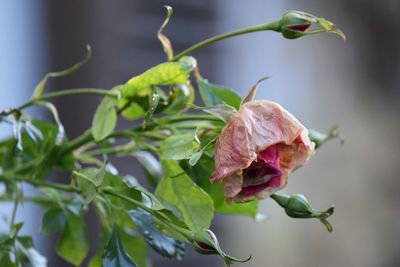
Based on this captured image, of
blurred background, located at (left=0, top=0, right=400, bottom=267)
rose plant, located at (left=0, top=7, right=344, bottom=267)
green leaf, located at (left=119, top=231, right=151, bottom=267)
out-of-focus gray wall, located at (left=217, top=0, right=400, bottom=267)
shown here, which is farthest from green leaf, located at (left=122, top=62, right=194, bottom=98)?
out-of-focus gray wall, located at (left=217, top=0, right=400, bottom=267)

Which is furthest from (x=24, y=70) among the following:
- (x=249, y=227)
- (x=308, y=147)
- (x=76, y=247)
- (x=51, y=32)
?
(x=308, y=147)

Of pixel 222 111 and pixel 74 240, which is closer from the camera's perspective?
pixel 222 111

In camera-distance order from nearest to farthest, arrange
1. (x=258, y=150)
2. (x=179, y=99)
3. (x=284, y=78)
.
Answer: (x=258, y=150), (x=179, y=99), (x=284, y=78)

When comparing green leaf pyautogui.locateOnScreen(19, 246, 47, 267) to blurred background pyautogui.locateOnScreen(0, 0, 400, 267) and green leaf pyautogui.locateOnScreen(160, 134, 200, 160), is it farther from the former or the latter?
blurred background pyautogui.locateOnScreen(0, 0, 400, 267)

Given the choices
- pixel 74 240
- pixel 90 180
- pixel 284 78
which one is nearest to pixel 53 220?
pixel 74 240

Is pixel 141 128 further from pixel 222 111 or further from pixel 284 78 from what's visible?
pixel 284 78

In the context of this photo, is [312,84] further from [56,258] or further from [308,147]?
[308,147]

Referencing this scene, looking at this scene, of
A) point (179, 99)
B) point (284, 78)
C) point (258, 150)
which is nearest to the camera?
point (258, 150)
